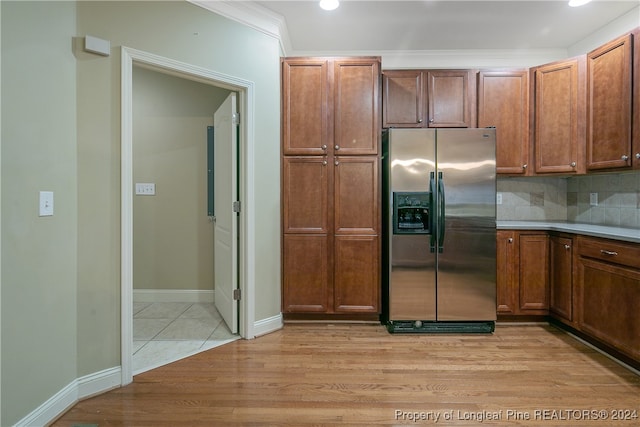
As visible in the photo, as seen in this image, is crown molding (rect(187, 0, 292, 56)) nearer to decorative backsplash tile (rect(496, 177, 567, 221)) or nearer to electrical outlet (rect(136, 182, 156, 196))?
electrical outlet (rect(136, 182, 156, 196))

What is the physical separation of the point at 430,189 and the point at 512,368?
1.45 meters

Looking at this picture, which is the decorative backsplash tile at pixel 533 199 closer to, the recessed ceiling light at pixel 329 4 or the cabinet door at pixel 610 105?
the cabinet door at pixel 610 105

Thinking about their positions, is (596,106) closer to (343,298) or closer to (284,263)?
(343,298)

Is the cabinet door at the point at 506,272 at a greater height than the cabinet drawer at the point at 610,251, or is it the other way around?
the cabinet drawer at the point at 610,251

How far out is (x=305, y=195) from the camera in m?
2.94

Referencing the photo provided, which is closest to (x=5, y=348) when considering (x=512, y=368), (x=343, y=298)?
(x=343, y=298)

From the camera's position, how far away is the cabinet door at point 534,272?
2918mm

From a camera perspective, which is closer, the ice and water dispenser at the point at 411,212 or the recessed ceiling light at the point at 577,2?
the recessed ceiling light at the point at 577,2

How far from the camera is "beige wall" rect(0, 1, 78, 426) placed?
147cm

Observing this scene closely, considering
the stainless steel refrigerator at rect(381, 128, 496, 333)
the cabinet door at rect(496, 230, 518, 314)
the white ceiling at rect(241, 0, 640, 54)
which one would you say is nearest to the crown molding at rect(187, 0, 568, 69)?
the white ceiling at rect(241, 0, 640, 54)

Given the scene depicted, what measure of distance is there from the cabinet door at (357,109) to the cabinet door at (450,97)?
1.93 ft

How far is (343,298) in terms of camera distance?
9.70ft

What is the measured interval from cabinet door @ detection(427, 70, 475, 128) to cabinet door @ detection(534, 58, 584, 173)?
0.63m

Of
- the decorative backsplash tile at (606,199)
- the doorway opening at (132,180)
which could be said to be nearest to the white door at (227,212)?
the doorway opening at (132,180)
